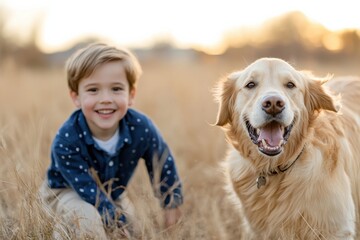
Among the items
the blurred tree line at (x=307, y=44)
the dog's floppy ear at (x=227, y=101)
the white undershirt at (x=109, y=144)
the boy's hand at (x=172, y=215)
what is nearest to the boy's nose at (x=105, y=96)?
the white undershirt at (x=109, y=144)

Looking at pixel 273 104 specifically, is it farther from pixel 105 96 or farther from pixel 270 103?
pixel 105 96

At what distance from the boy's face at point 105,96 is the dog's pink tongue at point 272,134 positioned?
1.15 m

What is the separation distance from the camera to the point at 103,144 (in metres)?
3.68

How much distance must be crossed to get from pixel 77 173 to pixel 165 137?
2192 millimetres

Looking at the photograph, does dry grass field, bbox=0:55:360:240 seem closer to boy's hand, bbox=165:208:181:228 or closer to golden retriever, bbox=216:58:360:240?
boy's hand, bbox=165:208:181:228

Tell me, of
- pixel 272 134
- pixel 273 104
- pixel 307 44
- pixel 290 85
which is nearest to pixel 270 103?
pixel 273 104

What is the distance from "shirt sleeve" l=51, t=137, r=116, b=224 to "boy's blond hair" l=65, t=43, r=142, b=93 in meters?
0.49

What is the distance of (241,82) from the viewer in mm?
3270

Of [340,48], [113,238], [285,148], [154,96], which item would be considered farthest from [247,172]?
[340,48]

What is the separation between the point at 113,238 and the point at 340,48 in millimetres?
19028

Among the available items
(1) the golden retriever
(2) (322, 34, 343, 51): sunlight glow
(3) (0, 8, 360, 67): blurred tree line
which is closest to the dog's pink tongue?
(1) the golden retriever

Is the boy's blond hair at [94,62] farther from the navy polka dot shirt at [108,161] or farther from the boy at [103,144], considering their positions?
the navy polka dot shirt at [108,161]

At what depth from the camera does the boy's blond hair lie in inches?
142

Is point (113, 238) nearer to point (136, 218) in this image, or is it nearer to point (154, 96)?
point (136, 218)
